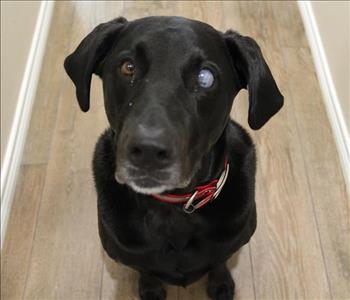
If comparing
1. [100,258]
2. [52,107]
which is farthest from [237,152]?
[52,107]

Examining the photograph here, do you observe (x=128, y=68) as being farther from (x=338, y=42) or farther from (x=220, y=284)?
(x=338, y=42)

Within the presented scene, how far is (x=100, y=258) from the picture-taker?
163cm

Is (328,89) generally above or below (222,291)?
above

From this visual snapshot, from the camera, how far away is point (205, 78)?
1.01m

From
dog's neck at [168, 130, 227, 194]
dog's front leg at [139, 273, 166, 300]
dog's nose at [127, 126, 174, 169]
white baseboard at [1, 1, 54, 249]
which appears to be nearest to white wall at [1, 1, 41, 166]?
white baseboard at [1, 1, 54, 249]

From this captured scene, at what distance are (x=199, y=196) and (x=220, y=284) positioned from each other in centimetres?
44

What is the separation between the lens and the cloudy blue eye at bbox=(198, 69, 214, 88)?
1007 millimetres

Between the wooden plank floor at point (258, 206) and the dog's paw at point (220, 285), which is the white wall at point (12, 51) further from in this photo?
the dog's paw at point (220, 285)

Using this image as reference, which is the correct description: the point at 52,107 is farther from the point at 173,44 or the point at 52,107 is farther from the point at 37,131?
the point at 173,44

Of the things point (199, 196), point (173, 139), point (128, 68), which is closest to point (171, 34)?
point (128, 68)

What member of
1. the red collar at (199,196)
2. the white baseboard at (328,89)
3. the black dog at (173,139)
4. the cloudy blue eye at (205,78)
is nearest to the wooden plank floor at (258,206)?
the white baseboard at (328,89)

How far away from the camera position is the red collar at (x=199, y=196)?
116cm

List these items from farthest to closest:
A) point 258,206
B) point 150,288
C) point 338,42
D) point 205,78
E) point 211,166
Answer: point 338,42, point 258,206, point 150,288, point 211,166, point 205,78

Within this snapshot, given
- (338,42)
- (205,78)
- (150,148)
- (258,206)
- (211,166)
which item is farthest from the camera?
(338,42)
